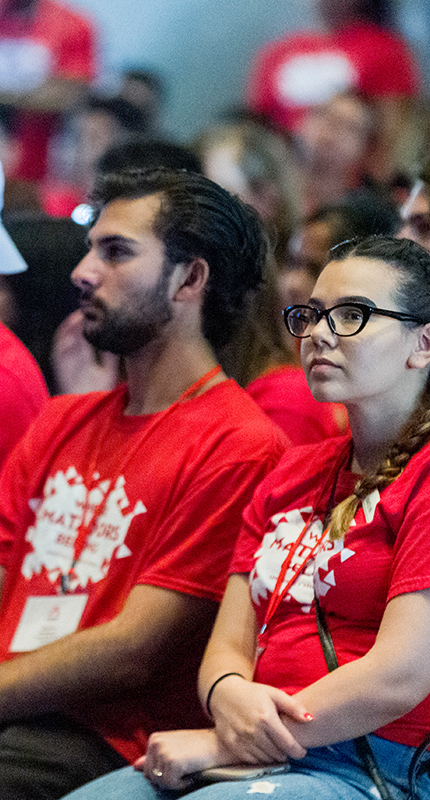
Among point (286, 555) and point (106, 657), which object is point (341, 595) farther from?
point (106, 657)

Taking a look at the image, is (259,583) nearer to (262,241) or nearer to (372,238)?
(372,238)

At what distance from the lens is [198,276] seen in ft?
5.21

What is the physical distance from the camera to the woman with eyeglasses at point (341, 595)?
107cm

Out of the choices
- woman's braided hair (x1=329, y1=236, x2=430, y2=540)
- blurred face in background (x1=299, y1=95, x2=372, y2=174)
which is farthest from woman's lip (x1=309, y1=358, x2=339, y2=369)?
blurred face in background (x1=299, y1=95, x2=372, y2=174)

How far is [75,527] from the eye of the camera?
1.54m

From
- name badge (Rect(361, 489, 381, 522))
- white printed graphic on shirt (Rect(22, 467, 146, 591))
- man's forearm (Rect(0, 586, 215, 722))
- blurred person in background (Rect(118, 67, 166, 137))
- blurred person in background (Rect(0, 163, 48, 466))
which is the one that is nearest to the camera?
name badge (Rect(361, 489, 381, 522))

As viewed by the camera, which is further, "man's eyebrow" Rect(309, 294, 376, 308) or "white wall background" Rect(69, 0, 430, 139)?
"white wall background" Rect(69, 0, 430, 139)

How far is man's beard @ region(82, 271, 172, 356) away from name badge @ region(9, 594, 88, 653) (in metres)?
0.43

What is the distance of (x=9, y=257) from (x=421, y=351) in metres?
1.01

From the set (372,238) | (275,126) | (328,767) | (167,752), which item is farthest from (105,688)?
(275,126)

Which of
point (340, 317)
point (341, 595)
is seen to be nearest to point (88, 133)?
point (340, 317)

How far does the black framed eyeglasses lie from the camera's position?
3.88 ft

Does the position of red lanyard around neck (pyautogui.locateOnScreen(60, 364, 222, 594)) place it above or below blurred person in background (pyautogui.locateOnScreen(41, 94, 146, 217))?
below

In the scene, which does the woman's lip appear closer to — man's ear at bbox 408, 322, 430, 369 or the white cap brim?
man's ear at bbox 408, 322, 430, 369
